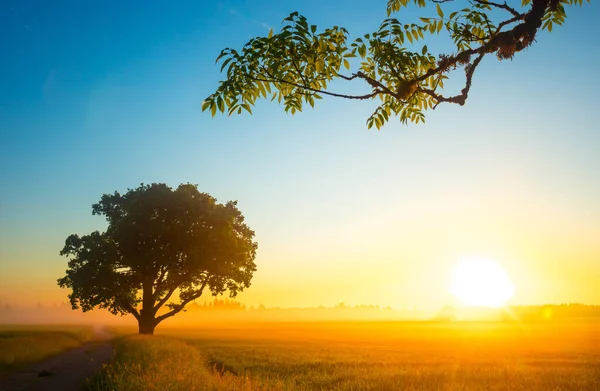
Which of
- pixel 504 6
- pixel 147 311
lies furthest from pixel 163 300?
pixel 504 6

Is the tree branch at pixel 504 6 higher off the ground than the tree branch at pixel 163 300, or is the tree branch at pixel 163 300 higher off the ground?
the tree branch at pixel 504 6

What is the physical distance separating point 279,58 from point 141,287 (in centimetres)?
4292

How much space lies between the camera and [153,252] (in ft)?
134

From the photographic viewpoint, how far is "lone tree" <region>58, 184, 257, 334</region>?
40.6m

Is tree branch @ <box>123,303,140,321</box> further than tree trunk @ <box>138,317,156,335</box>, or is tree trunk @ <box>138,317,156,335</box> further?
tree trunk @ <box>138,317,156,335</box>

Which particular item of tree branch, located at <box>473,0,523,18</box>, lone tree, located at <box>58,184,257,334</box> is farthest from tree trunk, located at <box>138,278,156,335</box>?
tree branch, located at <box>473,0,523,18</box>

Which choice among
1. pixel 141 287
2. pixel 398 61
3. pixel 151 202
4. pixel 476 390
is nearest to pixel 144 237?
pixel 151 202

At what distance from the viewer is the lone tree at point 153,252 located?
40.6 m

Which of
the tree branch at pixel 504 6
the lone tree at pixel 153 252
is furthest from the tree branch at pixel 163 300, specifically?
the tree branch at pixel 504 6

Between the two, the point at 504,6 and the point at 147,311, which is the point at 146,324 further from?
the point at 504,6

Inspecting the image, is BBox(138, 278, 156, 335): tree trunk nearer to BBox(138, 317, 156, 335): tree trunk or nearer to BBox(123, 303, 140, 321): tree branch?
BBox(138, 317, 156, 335): tree trunk

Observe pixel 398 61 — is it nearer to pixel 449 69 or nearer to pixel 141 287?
pixel 449 69

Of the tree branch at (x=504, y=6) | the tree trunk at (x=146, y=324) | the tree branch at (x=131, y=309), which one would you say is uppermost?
the tree branch at (x=504, y=6)

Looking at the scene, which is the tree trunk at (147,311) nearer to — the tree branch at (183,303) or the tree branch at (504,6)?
the tree branch at (183,303)
